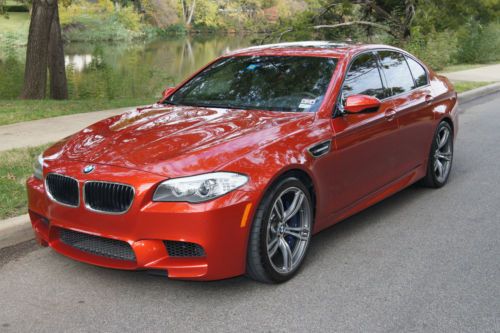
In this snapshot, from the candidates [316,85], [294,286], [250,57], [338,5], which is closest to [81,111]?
[250,57]

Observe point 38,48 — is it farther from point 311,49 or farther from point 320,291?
point 320,291

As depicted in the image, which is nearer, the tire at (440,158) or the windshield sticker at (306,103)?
the windshield sticker at (306,103)

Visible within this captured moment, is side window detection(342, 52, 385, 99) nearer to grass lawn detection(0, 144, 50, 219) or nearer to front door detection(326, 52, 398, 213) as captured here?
front door detection(326, 52, 398, 213)

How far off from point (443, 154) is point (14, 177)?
15.0ft

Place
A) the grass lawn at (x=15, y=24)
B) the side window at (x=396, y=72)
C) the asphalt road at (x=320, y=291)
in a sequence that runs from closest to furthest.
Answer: the asphalt road at (x=320, y=291)
the side window at (x=396, y=72)
the grass lawn at (x=15, y=24)

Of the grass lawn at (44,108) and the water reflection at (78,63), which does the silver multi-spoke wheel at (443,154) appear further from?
the water reflection at (78,63)

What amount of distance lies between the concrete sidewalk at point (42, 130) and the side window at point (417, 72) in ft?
16.1

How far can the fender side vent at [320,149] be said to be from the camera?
4.36 metres

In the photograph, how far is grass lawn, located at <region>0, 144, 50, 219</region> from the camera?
5267mm

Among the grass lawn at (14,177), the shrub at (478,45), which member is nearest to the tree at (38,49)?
the grass lawn at (14,177)

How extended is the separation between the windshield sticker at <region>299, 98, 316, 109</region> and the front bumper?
4.12ft

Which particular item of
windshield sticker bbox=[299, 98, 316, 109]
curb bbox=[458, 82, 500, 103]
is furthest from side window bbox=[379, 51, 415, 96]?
curb bbox=[458, 82, 500, 103]

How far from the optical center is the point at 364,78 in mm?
5340

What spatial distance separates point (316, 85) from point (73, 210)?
219 centimetres
